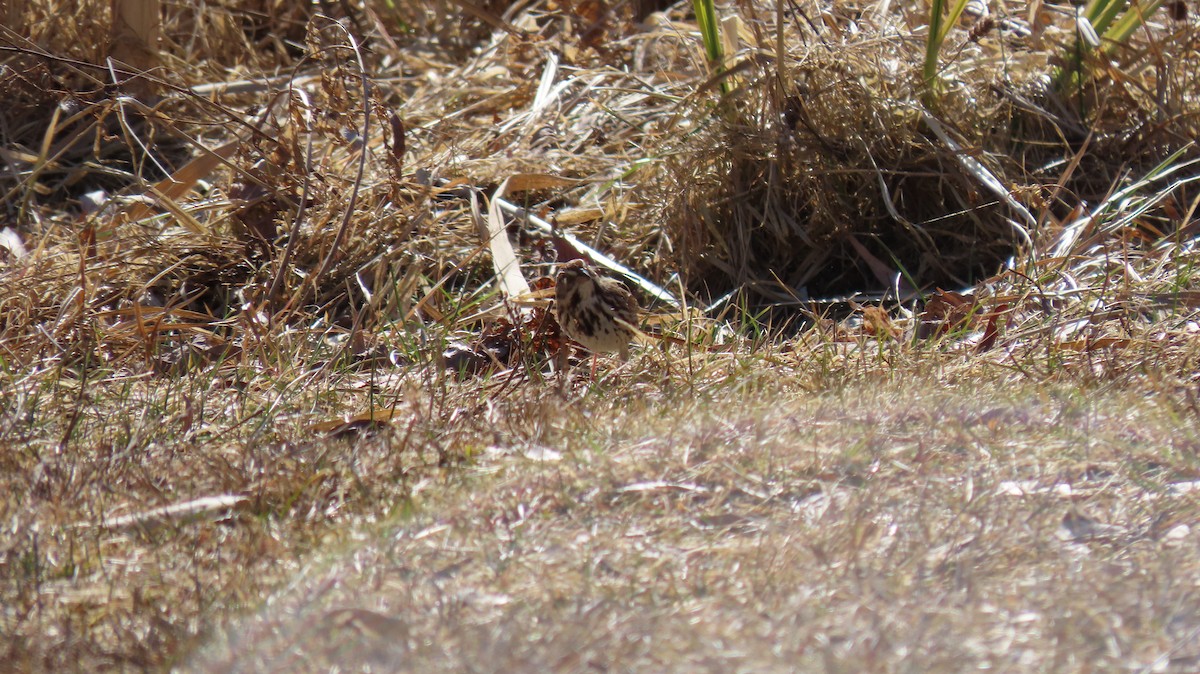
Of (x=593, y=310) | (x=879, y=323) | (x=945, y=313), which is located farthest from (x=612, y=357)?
(x=945, y=313)

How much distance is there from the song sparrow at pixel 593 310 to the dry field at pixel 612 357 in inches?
4.8

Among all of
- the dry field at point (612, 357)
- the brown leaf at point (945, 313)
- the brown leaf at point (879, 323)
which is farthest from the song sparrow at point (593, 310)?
the brown leaf at point (945, 313)

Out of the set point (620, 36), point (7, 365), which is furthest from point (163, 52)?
point (7, 365)

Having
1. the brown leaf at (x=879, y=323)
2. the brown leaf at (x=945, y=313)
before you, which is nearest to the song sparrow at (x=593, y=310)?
the brown leaf at (x=879, y=323)

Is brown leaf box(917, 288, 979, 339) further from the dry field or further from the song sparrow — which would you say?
the song sparrow

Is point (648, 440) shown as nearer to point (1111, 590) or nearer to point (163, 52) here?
point (1111, 590)

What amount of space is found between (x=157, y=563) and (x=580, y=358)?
7.68 ft

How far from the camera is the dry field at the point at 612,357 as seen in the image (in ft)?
8.29

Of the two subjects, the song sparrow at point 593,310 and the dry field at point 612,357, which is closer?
the dry field at point 612,357

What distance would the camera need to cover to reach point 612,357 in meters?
4.78

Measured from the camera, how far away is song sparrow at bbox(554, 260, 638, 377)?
177 inches

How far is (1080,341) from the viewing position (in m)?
4.21

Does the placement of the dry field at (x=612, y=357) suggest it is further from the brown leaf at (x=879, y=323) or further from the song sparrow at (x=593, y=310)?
the song sparrow at (x=593, y=310)

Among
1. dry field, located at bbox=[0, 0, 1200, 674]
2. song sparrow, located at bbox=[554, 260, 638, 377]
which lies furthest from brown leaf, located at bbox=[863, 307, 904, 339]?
song sparrow, located at bbox=[554, 260, 638, 377]
